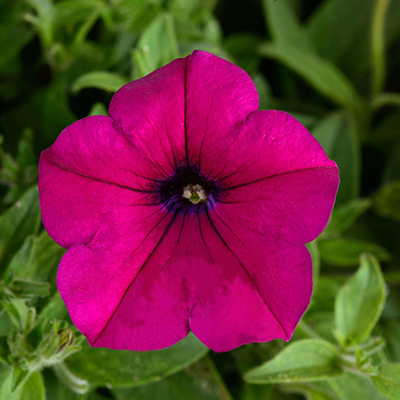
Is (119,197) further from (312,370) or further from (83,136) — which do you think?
(312,370)

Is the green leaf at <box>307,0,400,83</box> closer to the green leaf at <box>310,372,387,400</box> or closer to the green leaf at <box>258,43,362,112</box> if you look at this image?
the green leaf at <box>258,43,362,112</box>

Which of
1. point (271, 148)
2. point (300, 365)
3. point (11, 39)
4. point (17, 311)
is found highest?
point (11, 39)

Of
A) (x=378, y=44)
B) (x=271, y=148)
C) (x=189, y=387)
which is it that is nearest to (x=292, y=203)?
(x=271, y=148)

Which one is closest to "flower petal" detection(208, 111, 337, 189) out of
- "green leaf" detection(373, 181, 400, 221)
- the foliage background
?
the foliage background

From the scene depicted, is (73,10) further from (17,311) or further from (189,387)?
(189,387)

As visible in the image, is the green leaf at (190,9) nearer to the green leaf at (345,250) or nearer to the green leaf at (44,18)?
the green leaf at (44,18)

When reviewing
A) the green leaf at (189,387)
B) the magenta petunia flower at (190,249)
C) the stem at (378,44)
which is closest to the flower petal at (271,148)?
the magenta petunia flower at (190,249)
